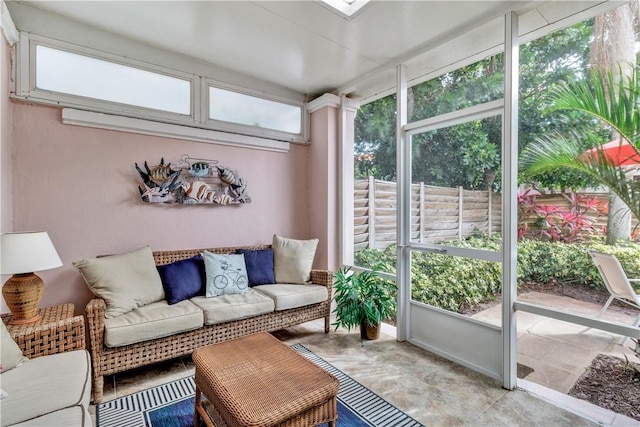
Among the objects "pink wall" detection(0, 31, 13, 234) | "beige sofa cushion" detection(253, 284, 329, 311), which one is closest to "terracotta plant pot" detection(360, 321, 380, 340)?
"beige sofa cushion" detection(253, 284, 329, 311)

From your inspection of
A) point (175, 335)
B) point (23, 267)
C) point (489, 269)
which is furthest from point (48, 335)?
point (489, 269)

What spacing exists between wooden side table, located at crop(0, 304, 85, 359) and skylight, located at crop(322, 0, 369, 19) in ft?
8.79

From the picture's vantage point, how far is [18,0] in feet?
7.34

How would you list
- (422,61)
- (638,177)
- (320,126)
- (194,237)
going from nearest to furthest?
Result: 1. (638,177)
2. (422,61)
3. (194,237)
4. (320,126)

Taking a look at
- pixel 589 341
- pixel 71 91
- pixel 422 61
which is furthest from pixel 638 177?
pixel 71 91

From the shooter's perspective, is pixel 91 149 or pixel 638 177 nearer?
pixel 638 177

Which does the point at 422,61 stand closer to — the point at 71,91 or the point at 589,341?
the point at 589,341

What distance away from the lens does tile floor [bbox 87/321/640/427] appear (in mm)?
1849

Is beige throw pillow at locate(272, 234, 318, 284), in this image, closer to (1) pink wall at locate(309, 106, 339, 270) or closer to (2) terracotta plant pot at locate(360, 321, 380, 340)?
(1) pink wall at locate(309, 106, 339, 270)

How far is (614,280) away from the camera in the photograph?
1850 mm

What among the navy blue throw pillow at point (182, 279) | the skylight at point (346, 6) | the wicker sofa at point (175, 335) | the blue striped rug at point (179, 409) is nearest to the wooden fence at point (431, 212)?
the wicker sofa at point (175, 335)

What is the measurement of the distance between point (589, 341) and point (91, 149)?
4.17m

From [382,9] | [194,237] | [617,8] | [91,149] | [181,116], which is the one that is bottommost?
[194,237]

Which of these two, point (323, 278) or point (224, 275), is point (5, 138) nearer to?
point (224, 275)
